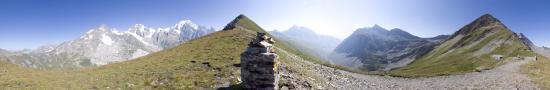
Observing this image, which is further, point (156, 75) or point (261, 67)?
point (156, 75)

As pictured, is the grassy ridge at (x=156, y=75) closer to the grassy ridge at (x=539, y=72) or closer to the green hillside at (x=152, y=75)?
the green hillside at (x=152, y=75)

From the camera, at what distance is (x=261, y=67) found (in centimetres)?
3884

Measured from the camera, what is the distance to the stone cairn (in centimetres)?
3866

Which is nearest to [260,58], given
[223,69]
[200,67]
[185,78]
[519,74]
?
[185,78]

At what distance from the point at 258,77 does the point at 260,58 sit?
63.7 inches

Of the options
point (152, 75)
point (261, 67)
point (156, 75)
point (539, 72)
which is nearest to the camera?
point (261, 67)

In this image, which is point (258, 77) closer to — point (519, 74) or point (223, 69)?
point (223, 69)

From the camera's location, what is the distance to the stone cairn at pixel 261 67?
38.7 metres

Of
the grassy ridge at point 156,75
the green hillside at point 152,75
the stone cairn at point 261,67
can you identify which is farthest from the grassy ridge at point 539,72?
the stone cairn at point 261,67

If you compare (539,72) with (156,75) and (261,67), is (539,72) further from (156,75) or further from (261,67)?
(261,67)

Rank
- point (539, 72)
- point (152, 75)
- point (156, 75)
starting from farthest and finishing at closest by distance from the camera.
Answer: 1. point (539, 72)
2. point (152, 75)
3. point (156, 75)

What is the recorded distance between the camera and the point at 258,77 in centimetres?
3894

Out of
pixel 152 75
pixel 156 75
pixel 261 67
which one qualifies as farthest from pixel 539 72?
pixel 261 67

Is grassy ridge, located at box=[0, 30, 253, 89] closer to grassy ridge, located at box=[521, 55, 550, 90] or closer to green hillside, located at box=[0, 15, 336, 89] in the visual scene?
green hillside, located at box=[0, 15, 336, 89]
